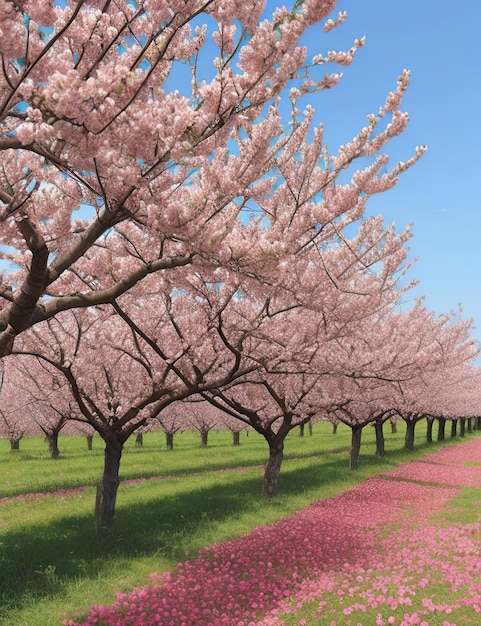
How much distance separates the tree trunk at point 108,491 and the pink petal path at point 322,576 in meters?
2.55

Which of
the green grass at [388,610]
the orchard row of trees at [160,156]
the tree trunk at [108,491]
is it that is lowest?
the green grass at [388,610]

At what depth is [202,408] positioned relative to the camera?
42594 mm

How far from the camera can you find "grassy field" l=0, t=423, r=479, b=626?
852 centimetres

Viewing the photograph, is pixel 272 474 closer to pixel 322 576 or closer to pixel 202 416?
pixel 322 576

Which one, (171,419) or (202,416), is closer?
(171,419)

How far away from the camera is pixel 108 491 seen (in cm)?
1184

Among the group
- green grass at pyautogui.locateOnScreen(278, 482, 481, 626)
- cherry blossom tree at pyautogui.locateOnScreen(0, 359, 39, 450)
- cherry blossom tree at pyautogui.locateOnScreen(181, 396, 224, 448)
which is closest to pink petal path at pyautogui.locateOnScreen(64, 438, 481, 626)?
green grass at pyautogui.locateOnScreen(278, 482, 481, 626)

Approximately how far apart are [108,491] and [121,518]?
76.7 inches

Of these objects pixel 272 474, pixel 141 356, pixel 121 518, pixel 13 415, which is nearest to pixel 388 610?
pixel 121 518

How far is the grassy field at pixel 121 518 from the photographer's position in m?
8.52

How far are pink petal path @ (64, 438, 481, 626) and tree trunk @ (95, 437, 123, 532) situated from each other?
255 cm

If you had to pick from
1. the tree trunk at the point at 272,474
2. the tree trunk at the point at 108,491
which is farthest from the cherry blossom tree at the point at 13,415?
the tree trunk at the point at 108,491

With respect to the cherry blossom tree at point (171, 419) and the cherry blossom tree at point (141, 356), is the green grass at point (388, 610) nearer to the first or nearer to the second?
the cherry blossom tree at point (141, 356)

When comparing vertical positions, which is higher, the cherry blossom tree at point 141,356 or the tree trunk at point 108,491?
the cherry blossom tree at point 141,356
